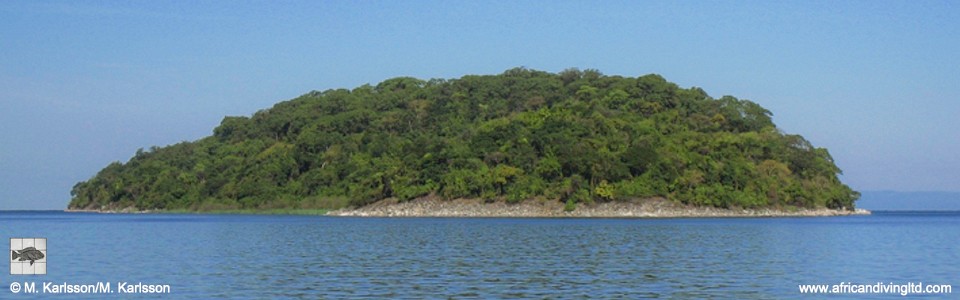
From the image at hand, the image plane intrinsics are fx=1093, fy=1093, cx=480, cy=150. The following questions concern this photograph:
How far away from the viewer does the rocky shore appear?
403ft

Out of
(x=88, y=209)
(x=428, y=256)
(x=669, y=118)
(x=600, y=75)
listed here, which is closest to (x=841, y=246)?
(x=428, y=256)

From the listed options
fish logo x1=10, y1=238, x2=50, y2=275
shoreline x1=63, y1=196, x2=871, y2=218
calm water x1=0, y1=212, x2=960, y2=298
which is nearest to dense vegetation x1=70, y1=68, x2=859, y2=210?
shoreline x1=63, y1=196, x2=871, y2=218

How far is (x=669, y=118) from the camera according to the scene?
509 feet

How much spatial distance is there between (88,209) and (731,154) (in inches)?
4569

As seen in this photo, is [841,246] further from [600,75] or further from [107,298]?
[600,75]

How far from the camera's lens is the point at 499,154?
134125mm

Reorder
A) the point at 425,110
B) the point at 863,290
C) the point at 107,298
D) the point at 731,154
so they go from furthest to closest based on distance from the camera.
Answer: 1. the point at 425,110
2. the point at 731,154
3. the point at 863,290
4. the point at 107,298

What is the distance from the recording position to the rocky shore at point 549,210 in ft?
403

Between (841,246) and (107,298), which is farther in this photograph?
(841,246)

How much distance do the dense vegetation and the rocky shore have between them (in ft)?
3.07

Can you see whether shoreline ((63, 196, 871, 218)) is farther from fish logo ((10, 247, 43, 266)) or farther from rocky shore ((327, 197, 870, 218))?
fish logo ((10, 247, 43, 266))

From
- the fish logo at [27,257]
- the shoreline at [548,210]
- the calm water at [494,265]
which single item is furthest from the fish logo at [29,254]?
the shoreline at [548,210]

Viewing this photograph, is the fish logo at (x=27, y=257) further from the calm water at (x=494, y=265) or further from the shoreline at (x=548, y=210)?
the shoreline at (x=548, y=210)

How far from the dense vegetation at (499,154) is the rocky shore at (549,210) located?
94 cm
